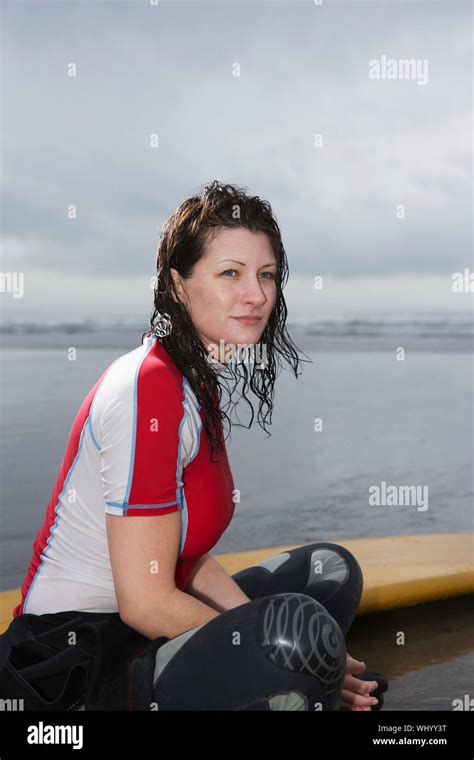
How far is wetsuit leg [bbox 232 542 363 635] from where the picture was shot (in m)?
1.38

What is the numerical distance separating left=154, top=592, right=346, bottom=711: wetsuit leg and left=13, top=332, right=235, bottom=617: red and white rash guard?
158 millimetres

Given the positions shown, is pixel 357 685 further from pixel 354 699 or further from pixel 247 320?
pixel 247 320

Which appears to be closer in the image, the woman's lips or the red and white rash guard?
the red and white rash guard

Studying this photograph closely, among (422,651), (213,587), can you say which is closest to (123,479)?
(213,587)

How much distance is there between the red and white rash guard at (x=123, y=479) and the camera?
1.06 m

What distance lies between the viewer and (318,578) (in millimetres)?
1422

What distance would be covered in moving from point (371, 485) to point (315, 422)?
1.03 meters

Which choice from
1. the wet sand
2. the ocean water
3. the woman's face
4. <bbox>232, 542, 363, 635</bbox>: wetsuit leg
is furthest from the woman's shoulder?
the ocean water

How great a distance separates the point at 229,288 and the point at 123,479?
32cm

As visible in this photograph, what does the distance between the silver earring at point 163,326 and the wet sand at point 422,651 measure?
0.69 m

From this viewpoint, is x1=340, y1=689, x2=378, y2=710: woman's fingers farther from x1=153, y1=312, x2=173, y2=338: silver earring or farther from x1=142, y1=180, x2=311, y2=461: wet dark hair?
x1=153, y1=312, x2=173, y2=338: silver earring

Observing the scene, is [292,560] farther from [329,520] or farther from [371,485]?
[371,485]

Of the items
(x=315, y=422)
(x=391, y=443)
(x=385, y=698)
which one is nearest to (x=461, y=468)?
(x=391, y=443)

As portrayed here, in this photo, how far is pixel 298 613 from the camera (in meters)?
1.03
